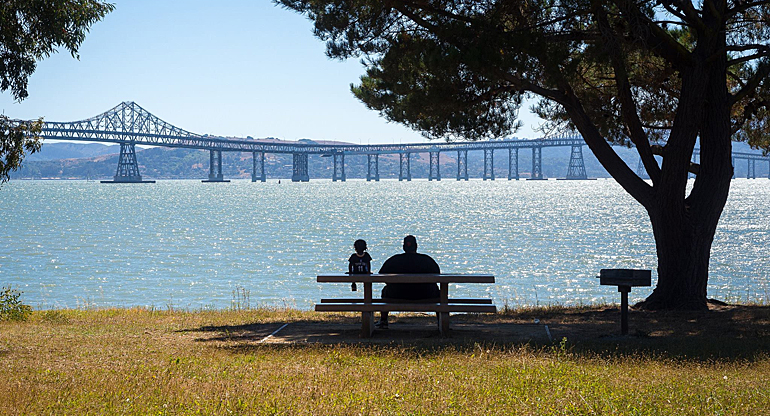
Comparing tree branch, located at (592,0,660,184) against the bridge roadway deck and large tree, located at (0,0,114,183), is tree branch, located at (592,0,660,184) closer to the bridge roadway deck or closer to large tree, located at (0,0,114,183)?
large tree, located at (0,0,114,183)

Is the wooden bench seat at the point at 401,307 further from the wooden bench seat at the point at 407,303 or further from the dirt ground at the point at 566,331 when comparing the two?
the dirt ground at the point at 566,331

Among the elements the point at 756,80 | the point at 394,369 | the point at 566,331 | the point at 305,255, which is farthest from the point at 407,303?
the point at 305,255

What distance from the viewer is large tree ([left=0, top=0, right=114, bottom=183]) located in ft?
26.5

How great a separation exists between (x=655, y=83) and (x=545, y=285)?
10608 mm

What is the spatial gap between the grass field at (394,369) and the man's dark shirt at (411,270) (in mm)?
375

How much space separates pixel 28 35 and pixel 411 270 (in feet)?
14.8

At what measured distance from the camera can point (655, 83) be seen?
1024 centimetres

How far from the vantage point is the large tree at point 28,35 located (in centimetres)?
806

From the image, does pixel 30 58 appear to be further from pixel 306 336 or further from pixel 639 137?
pixel 639 137

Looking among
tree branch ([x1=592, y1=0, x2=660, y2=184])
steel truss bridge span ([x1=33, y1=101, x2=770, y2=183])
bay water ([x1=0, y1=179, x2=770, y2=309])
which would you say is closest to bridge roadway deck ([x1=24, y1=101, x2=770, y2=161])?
steel truss bridge span ([x1=33, y1=101, x2=770, y2=183])

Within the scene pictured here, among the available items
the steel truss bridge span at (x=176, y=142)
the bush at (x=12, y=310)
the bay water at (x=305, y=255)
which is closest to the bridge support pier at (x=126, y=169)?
the steel truss bridge span at (x=176, y=142)

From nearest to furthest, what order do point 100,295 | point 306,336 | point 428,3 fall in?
point 306,336 → point 428,3 → point 100,295

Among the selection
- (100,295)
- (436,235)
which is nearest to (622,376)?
(100,295)

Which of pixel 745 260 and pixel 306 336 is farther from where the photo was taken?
pixel 745 260
